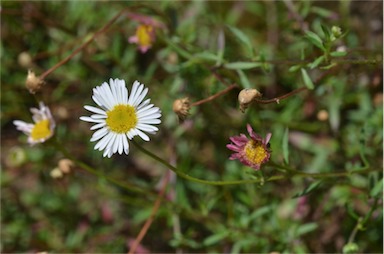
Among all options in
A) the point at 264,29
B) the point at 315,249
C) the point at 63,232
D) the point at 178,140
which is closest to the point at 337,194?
the point at 315,249

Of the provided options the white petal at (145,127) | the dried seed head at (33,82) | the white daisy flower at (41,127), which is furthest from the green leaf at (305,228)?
the dried seed head at (33,82)

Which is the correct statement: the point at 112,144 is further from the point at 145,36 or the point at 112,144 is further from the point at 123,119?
the point at 145,36


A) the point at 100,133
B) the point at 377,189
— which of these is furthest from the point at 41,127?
the point at 377,189

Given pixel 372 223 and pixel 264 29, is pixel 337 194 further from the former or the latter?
pixel 264 29

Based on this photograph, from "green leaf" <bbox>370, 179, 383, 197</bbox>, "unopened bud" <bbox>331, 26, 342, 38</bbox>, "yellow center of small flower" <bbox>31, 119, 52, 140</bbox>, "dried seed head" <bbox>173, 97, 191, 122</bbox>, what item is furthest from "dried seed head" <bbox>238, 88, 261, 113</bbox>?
"yellow center of small flower" <bbox>31, 119, 52, 140</bbox>

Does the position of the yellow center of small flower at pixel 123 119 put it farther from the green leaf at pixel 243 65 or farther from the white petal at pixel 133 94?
the green leaf at pixel 243 65

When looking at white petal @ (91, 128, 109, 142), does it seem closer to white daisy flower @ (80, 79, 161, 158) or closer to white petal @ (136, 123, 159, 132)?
white daisy flower @ (80, 79, 161, 158)
